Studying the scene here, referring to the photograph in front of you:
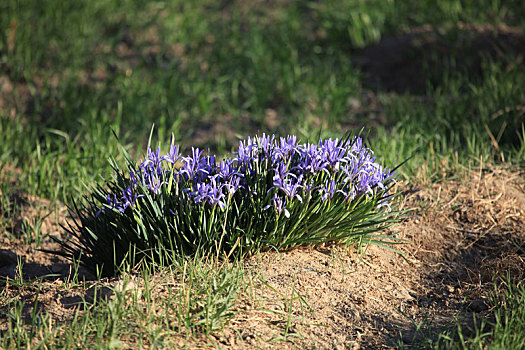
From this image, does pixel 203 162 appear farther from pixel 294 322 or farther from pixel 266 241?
pixel 294 322

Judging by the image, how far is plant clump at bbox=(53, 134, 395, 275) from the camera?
2.66 m

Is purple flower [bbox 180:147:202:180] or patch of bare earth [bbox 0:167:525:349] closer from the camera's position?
patch of bare earth [bbox 0:167:525:349]

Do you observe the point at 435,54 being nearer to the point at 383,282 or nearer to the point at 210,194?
the point at 383,282

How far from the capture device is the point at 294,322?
247 centimetres

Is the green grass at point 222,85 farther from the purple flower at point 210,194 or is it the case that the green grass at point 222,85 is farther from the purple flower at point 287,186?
the purple flower at point 210,194

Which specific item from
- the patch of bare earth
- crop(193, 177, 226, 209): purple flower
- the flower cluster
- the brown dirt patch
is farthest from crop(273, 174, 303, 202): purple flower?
the brown dirt patch

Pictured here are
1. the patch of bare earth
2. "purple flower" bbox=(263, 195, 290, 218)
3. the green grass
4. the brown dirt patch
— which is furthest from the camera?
the brown dirt patch

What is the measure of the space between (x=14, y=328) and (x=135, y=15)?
4.86 meters

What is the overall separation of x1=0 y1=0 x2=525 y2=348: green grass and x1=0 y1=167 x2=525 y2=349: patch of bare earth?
40cm

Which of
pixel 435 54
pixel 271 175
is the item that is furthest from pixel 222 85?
pixel 271 175

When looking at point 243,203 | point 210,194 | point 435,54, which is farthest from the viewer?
point 435,54

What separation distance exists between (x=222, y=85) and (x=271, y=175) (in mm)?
2947

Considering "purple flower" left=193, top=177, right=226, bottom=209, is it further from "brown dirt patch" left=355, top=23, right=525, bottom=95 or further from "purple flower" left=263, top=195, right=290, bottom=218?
"brown dirt patch" left=355, top=23, right=525, bottom=95

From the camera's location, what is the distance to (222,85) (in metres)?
5.61
